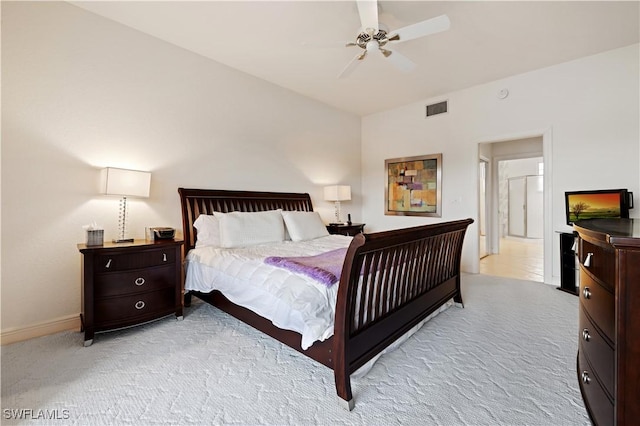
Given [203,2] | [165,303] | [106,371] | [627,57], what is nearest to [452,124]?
[627,57]

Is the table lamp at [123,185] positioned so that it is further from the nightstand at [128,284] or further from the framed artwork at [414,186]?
the framed artwork at [414,186]

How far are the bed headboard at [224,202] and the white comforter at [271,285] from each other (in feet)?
1.41

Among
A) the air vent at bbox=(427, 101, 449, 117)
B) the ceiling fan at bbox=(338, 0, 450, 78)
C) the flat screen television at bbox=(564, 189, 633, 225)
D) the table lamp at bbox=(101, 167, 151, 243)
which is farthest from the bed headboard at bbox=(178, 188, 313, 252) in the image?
the flat screen television at bbox=(564, 189, 633, 225)

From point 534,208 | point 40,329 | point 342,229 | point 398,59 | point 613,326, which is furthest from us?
point 534,208

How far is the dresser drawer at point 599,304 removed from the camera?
1124 mm

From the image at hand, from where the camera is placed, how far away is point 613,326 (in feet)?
3.62

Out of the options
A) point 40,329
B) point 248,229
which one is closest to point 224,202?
point 248,229

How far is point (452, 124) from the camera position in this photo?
4621mm

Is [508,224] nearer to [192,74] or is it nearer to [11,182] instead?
[192,74]

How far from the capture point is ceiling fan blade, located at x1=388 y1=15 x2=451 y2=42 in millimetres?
2170

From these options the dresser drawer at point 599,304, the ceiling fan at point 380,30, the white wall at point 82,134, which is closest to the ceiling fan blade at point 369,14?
the ceiling fan at point 380,30

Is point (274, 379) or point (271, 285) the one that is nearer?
point (274, 379)

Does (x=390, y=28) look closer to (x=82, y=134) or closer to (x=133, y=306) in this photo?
(x=82, y=134)

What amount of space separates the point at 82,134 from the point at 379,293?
9.75 ft
